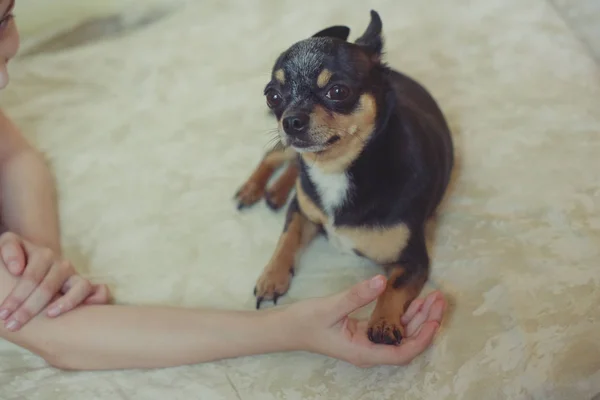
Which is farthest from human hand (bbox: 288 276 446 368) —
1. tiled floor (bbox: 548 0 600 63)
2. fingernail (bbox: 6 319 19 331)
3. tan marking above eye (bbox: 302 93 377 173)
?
tiled floor (bbox: 548 0 600 63)

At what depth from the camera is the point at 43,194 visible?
1.24 meters

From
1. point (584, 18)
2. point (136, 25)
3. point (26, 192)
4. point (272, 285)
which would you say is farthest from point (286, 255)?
point (584, 18)

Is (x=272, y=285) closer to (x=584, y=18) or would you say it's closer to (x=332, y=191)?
(x=332, y=191)

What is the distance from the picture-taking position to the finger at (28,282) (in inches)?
38.2

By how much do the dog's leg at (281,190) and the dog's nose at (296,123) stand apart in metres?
0.36

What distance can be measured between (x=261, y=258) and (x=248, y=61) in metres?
0.64

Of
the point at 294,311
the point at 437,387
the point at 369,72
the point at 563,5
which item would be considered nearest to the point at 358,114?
the point at 369,72

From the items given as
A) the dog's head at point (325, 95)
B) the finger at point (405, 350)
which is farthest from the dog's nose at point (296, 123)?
the finger at point (405, 350)

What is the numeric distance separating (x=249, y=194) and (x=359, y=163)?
1.13 ft

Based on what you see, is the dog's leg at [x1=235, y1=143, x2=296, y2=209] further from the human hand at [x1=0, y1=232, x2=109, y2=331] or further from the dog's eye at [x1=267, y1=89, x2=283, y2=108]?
the human hand at [x1=0, y1=232, x2=109, y2=331]

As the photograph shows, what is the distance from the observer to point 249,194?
1.28 m

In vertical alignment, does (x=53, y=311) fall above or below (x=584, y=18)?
above

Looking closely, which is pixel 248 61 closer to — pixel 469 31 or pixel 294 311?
pixel 469 31

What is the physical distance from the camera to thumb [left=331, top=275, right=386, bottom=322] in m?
0.88
